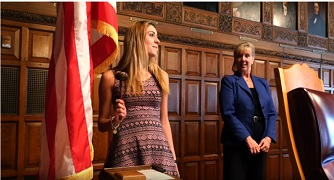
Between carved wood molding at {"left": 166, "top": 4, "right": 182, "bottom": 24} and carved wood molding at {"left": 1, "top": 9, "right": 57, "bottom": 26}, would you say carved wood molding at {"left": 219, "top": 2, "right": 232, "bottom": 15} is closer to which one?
carved wood molding at {"left": 166, "top": 4, "right": 182, "bottom": 24}

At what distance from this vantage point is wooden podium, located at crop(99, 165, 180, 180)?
3.64 feet

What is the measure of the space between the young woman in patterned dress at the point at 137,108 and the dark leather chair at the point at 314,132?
72cm

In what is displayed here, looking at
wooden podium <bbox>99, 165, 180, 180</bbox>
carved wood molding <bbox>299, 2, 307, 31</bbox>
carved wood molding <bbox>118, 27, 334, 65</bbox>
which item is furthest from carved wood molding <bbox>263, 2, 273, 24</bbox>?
wooden podium <bbox>99, 165, 180, 180</bbox>

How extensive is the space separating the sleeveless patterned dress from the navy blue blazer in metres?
0.83

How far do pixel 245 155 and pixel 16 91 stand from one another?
2092mm

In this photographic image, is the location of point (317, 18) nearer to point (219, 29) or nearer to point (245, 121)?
point (219, 29)

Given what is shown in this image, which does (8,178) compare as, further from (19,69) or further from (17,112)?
(19,69)

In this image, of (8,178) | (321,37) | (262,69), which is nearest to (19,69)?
(8,178)

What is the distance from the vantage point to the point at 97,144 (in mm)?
3264

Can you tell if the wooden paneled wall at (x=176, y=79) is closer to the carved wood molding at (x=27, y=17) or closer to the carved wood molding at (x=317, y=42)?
the carved wood molding at (x=27, y=17)

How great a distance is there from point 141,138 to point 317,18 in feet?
16.5

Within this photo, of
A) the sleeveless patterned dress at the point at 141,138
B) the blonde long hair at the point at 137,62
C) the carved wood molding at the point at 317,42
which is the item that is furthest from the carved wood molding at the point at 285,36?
the sleeveless patterned dress at the point at 141,138

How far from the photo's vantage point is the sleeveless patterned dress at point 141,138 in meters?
1.61

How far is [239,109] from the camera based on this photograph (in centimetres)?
244
